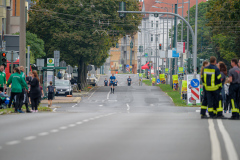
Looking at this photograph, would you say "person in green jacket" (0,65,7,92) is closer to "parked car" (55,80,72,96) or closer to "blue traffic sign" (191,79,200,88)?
"blue traffic sign" (191,79,200,88)

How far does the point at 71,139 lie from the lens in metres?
10.2

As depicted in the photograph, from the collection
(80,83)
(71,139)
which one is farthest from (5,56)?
(80,83)

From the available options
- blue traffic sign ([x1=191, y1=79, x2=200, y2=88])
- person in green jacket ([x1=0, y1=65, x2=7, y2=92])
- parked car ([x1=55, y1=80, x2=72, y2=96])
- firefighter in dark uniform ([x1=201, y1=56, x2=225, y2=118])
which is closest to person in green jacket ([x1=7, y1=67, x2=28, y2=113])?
person in green jacket ([x1=0, y1=65, x2=7, y2=92])

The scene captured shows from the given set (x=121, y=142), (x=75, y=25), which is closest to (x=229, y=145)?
(x=121, y=142)

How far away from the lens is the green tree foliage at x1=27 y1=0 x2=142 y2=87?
5594 centimetres

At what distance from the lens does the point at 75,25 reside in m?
57.2

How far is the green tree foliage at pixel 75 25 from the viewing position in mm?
55938

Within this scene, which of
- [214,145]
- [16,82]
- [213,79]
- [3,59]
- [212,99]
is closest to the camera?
[214,145]

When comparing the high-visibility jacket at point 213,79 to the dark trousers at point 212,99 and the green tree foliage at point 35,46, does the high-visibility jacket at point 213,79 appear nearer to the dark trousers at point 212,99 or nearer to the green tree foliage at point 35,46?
the dark trousers at point 212,99

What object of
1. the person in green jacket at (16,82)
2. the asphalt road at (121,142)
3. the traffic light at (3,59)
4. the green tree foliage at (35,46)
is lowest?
the asphalt road at (121,142)

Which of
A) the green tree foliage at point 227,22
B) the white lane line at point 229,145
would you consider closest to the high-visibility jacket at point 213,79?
the white lane line at point 229,145

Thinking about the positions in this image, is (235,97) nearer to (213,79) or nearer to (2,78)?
(213,79)

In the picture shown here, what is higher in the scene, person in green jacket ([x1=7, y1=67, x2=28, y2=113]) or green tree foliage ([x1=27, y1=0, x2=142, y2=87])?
green tree foliage ([x1=27, y1=0, x2=142, y2=87])

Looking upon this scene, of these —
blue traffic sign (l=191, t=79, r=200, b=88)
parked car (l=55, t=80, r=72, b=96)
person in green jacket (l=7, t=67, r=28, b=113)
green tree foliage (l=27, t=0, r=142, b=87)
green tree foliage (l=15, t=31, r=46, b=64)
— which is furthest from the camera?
green tree foliage (l=27, t=0, r=142, b=87)
